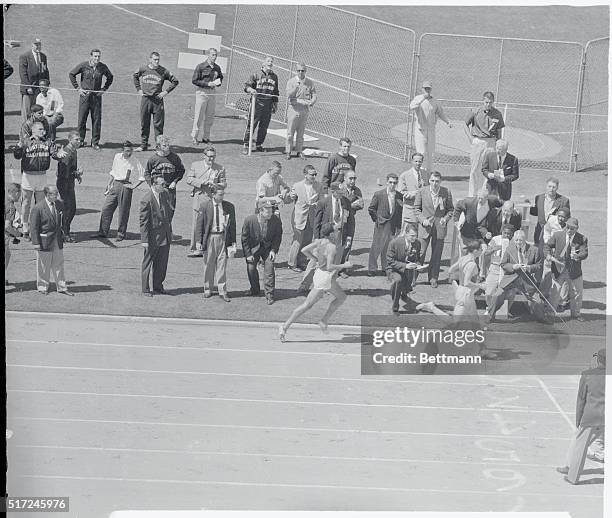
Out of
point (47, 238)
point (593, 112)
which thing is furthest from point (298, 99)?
point (593, 112)

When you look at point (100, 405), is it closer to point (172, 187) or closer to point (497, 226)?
point (172, 187)

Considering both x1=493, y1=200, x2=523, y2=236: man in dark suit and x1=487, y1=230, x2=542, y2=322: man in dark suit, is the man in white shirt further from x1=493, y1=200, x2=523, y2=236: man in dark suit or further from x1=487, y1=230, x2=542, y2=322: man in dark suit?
x1=487, y1=230, x2=542, y2=322: man in dark suit

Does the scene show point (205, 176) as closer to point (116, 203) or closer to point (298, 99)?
point (116, 203)

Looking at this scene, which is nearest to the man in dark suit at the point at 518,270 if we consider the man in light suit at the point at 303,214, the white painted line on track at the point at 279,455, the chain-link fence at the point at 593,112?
the man in light suit at the point at 303,214

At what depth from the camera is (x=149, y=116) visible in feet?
67.3

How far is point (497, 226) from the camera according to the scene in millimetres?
18234

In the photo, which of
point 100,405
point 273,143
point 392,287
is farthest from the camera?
point 273,143

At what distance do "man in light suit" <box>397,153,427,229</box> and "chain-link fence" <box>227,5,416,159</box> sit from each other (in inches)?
129

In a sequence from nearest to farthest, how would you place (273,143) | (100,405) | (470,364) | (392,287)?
(100,405) < (470,364) < (392,287) < (273,143)

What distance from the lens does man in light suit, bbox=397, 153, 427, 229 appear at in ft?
60.7

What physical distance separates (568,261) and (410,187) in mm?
2354

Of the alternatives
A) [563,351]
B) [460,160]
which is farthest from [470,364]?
[460,160]

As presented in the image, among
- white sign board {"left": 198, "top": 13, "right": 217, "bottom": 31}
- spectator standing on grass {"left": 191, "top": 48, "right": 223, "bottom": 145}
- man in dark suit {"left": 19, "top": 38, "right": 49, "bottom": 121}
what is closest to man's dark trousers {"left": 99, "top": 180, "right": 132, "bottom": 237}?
man in dark suit {"left": 19, "top": 38, "right": 49, "bottom": 121}

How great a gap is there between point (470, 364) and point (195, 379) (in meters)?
3.40
